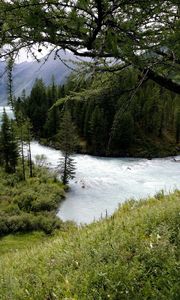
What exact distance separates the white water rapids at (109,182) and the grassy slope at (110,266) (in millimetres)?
25601

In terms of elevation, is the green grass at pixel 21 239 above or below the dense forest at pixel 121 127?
below

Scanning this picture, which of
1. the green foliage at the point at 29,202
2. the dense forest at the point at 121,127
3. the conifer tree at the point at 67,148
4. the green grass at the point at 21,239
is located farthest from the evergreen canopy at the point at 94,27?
the dense forest at the point at 121,127

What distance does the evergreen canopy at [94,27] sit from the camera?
367 cm

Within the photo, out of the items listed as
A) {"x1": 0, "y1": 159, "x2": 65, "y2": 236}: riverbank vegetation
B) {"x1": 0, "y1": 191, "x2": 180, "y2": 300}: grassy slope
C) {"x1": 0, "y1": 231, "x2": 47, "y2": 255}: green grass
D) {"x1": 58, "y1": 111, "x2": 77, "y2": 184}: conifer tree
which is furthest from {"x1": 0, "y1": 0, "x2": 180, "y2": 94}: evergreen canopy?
{"x1": 58, "y1": 111, "x2": 77, "y2": 184}: conifer tree

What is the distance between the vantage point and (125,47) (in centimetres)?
402

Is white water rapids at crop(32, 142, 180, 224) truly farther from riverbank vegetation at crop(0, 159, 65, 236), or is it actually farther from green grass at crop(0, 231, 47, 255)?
green grass at crop(0, 231, 47, 255)

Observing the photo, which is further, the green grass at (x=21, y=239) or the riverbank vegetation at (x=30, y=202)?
the riverbank vegetation at (x=30, y=202)

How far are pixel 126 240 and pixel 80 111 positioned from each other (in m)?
77.1

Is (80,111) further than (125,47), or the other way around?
(80,111)

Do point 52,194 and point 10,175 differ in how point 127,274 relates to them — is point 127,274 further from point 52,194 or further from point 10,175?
point 10,175

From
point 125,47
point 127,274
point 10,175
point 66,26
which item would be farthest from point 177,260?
point 10,175

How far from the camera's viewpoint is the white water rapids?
124 ft

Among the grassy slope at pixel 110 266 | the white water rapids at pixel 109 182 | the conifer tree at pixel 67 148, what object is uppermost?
the grassy slope at pixel 110 266

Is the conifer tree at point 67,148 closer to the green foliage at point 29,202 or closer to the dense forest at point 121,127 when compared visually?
the green foliage at point 29,202
